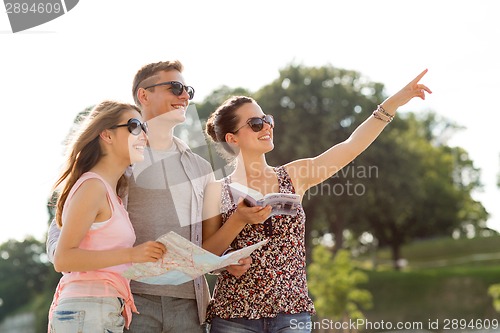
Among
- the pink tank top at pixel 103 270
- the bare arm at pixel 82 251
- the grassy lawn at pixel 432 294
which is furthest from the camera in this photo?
the grassy lawn at pixel 432 294

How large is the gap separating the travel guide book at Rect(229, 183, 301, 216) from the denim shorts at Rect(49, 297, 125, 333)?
36.2 inches

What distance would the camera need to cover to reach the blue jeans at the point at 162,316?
4.15 meters

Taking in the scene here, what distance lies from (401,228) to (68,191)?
40.8 metres

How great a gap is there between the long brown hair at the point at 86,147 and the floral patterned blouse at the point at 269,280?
90 centimetres

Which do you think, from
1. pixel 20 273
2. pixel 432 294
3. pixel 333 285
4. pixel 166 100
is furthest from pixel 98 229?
pixel 20 273

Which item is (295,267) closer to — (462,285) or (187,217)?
(187,217)

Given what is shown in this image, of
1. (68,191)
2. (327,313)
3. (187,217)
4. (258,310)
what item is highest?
(68,191)

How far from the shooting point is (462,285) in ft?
89.6

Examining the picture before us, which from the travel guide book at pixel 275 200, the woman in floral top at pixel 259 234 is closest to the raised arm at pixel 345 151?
the woman in floral top at pixel 259 234

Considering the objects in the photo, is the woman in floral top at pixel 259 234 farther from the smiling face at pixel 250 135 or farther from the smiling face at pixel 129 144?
the smiling face at pixel 129 144

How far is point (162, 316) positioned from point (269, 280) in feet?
2.12

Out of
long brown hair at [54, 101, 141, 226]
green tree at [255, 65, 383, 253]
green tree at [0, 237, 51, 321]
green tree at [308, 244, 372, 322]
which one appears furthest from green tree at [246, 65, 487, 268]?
long brown hair at [54, 101, 141, 226]

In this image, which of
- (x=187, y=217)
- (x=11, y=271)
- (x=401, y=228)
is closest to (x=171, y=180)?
(x=187, y=217)

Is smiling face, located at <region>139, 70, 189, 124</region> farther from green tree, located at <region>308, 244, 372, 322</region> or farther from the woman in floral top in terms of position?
green tree, located at <region>308, 244, 372, 322</region>
